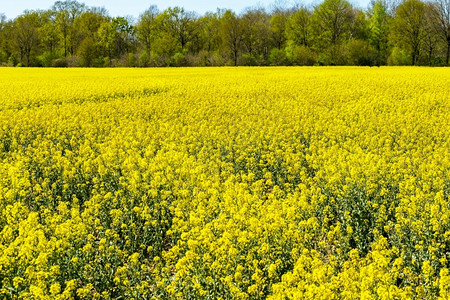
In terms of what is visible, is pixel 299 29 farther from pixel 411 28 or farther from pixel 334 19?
pixel 411 28

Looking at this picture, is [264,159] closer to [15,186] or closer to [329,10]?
[15,186]

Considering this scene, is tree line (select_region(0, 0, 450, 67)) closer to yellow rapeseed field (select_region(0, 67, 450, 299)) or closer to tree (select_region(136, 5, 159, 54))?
tree (select_region(136, 5, 159, 54))

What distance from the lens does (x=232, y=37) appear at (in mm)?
64812

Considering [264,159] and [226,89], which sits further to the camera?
[226,89]

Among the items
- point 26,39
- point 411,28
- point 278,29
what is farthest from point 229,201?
point 26,39

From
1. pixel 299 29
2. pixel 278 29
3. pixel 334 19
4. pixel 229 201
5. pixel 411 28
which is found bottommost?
pixel 229 201

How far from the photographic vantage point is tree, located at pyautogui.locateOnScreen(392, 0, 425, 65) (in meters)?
55.7

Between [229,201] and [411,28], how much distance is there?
185ft

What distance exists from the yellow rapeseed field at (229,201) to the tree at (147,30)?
181ft

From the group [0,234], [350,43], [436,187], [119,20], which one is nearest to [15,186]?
[0,234]

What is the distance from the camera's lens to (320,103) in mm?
19125

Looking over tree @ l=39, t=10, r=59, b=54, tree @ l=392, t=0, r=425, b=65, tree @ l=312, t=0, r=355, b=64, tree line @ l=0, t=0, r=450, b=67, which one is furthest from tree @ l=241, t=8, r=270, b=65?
tree @ l=39, t=10, r=59, b=54

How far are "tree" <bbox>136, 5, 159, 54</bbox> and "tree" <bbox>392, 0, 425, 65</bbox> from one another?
1480 inches

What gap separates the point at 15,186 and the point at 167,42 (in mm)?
59859
